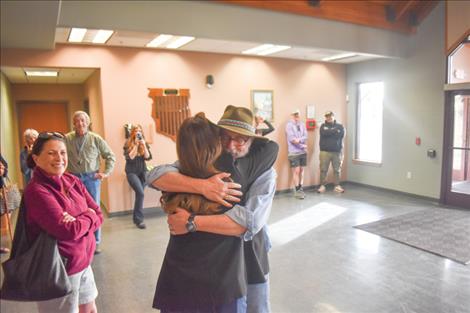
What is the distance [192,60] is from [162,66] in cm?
53

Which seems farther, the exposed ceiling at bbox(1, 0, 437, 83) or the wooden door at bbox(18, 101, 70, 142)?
the wooden door at bbox(18, 101, 70, 142)

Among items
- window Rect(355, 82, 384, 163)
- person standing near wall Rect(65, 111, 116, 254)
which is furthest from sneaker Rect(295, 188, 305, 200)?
person standing near wall Rect(65, 111, 116, 254)

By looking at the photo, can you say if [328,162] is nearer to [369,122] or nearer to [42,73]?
[369,122]

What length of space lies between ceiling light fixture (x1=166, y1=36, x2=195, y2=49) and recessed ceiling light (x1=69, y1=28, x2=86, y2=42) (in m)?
1.24

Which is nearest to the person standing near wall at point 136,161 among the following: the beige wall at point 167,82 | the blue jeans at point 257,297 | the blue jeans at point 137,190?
the blue jeans at point 137,190

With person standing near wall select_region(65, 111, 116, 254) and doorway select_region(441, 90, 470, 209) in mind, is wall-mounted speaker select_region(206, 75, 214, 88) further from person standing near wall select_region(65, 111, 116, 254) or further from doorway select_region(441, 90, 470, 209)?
doorway select_region(441, 90, 470, 209)

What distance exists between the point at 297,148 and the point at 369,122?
1.83 m

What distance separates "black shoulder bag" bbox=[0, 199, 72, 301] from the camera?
5.25 feet

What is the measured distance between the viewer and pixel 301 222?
5215 mm

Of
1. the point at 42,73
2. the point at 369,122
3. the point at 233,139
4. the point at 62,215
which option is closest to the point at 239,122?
the point at 233,139

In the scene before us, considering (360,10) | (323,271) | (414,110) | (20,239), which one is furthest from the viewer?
(414,110)

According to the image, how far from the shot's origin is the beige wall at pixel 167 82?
539cm

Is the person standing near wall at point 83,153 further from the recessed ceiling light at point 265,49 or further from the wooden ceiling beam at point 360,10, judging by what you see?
the recessed ceiling light at point 265,49

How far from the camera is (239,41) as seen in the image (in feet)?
16.6
